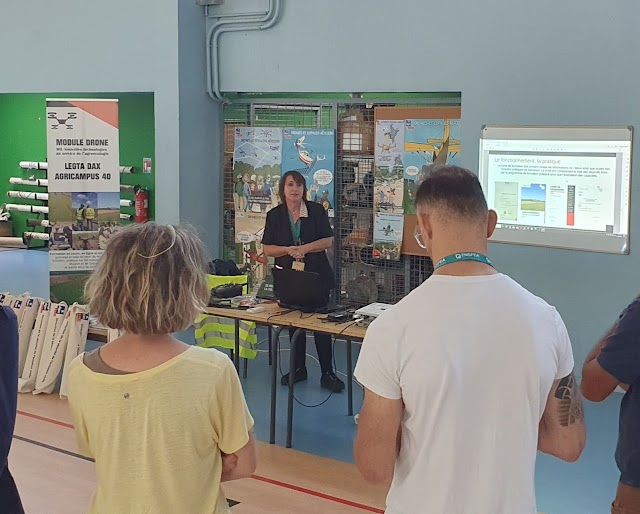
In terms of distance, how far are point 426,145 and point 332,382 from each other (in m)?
2.10

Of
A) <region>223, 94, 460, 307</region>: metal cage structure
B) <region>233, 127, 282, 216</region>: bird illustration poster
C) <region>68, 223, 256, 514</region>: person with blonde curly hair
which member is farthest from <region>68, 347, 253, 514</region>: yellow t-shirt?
<region>233, 127, 282, 216</region>: bird illustration poster

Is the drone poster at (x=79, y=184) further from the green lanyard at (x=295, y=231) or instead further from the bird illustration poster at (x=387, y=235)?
the bird illustration poster at (x=387, y=235)

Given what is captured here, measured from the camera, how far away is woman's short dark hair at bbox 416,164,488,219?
73.2 inches

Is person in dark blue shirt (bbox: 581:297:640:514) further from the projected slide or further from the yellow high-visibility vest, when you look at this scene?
the yellow high-visibility vest

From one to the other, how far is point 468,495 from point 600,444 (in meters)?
3.78

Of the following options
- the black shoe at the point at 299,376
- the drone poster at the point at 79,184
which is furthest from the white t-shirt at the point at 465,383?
the drone poster at the point at 79,184

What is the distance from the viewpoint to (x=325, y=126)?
762 centimetres

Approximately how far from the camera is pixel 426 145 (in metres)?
7.04

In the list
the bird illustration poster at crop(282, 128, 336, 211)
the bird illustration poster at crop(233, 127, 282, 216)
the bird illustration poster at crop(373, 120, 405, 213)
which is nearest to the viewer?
the bird illustration poster at crop(373, 120, 405, 213)

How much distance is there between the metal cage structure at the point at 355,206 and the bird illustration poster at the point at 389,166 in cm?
11

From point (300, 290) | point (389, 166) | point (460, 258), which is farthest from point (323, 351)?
point (460, 258)

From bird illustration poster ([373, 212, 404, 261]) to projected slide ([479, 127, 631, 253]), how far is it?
3.36ft

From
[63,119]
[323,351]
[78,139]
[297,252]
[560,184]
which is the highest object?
[63,119]

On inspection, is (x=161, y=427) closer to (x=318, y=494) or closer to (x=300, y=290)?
(x=318, y=494)
